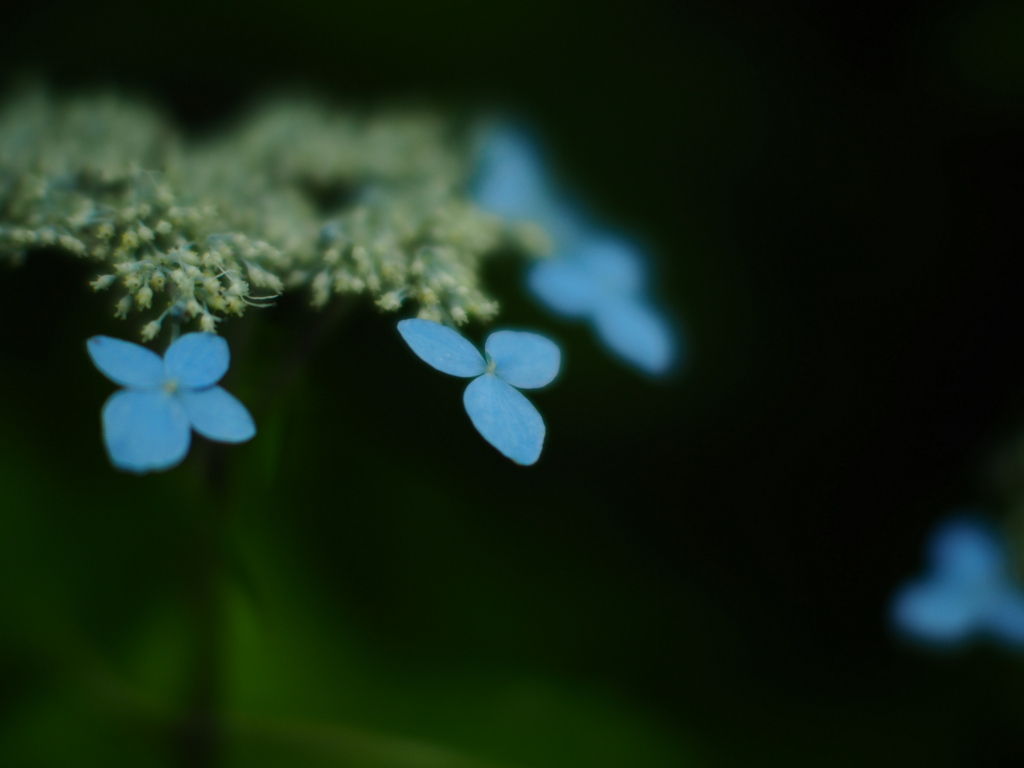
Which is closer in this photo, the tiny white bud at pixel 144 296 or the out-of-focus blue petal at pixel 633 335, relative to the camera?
the tiny white bud at pixel 144 296

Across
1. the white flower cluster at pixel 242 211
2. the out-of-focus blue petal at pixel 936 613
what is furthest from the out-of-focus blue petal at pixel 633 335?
the out-of-focus blue petal at pixel 936 613

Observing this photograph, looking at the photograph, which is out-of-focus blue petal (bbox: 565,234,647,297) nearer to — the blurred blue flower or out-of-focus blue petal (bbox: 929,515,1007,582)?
the blurred blue flower

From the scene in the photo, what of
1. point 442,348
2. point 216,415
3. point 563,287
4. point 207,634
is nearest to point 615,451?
point 563,287

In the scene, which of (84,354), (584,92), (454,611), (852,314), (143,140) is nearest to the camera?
(143,140)

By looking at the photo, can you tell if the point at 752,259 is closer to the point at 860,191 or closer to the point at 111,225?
the point at 860,191

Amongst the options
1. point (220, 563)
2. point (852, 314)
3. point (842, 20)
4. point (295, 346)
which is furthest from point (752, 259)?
point (220, 563)

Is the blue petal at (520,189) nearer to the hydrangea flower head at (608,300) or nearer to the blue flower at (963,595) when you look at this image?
the hydrangea flower head at (608,300)

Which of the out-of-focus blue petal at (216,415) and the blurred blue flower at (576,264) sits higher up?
the blurred blue flower at (576,264)
